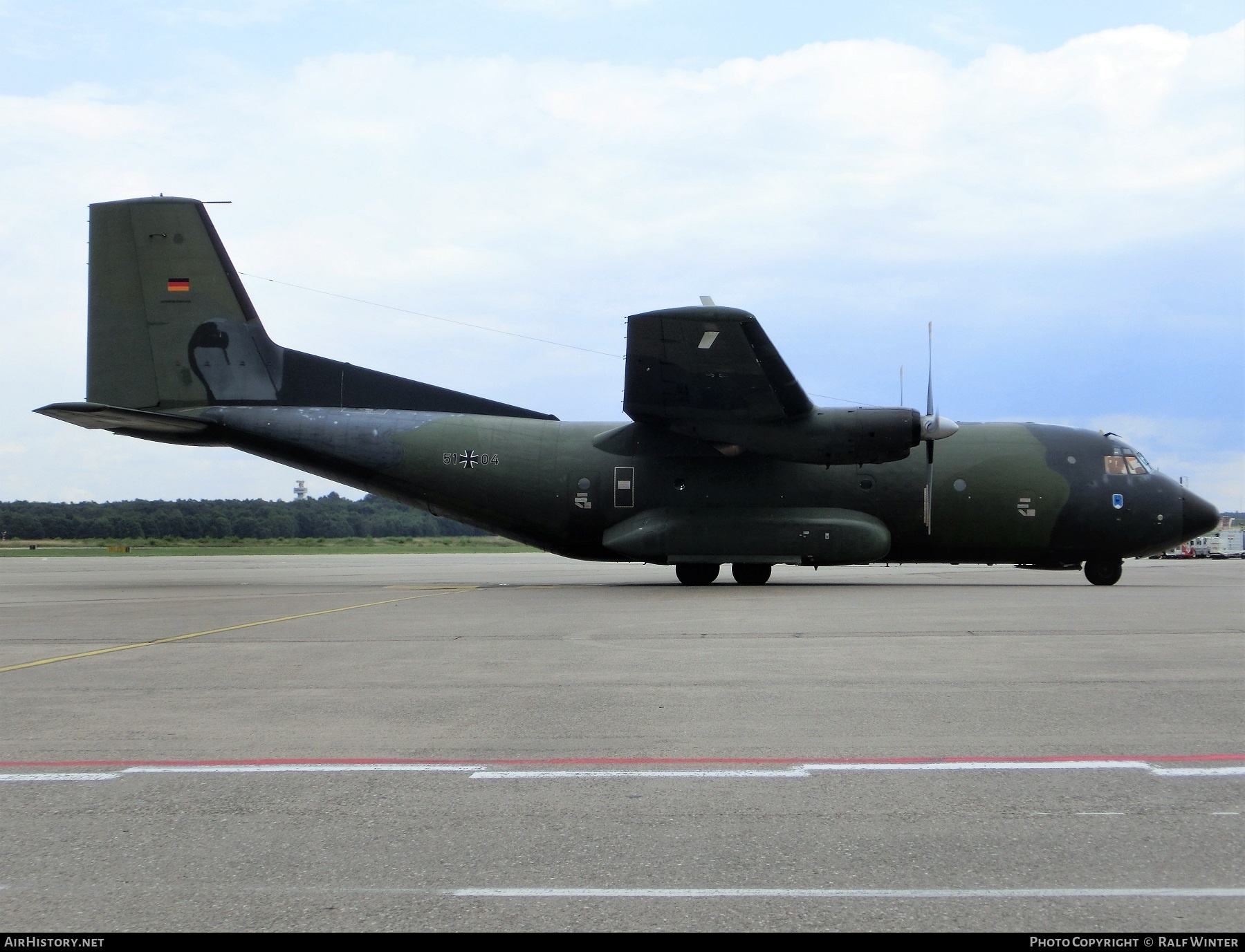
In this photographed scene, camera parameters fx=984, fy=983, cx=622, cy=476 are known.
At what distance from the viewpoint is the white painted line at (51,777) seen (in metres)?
5.53

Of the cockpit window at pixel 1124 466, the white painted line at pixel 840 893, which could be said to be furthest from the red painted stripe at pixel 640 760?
the cockpit window at pixel 1124 466

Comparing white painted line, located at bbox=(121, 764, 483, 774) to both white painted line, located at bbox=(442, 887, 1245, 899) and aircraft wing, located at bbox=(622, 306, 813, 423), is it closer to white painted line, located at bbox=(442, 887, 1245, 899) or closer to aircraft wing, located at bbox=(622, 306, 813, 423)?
white painted line, located at bbox=(442, 887, 1245, 899)

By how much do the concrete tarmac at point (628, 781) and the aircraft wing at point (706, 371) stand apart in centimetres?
886

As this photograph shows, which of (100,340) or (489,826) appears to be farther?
(100,340)

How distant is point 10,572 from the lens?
32.2 m

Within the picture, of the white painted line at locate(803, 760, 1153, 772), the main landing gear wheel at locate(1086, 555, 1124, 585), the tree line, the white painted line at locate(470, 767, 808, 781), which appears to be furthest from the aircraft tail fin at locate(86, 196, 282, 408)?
the tree line

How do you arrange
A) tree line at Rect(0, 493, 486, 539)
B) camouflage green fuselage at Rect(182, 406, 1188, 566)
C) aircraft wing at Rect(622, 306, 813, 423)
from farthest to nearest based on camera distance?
1. tree line at Rect(0, 493, 486, 539)
2. camouflage green fuselage at Rect(182, 406, 1188, 566)
3. aircraft wing at Rect(622, 306, 813, 423)

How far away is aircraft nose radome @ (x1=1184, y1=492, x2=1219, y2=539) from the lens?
76.3ft

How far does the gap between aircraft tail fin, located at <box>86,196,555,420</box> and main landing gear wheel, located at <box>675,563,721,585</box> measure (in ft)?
28.0

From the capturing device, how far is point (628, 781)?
5.50 meters

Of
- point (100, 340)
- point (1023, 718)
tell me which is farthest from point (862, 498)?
point (100, 340)

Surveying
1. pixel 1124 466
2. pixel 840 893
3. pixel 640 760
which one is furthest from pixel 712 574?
pixel 840 893
